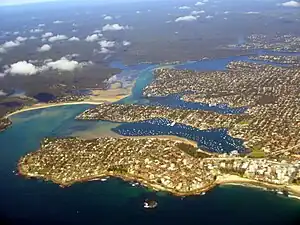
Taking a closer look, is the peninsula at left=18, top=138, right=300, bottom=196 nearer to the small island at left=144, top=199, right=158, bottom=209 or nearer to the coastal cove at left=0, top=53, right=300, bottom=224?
the coastal cove at left=0, top=53, right=300, bottom=224

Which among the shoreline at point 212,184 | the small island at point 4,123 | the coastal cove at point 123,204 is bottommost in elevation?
the small island at point 4,123

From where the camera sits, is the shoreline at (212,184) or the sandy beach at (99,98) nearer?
the shoreline at (212,184)

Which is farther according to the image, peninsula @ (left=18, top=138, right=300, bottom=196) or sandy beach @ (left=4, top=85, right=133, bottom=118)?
sandy beach @ (left=4, top=85, right=133, bottom=118)

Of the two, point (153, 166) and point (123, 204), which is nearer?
point (123, 204)

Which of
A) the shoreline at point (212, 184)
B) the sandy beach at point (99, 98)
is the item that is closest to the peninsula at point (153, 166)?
the shoreline at point (212, 184)

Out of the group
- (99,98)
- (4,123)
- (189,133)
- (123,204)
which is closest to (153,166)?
(123,204)

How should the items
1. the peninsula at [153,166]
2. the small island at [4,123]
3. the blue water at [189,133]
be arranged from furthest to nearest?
the small island at [4,123] → the blue water at [189,133] → the peninsula at [153,166]

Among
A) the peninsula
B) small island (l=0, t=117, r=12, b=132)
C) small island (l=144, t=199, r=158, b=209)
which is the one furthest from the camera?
small island (l=0, t=117, r=12, b=132)

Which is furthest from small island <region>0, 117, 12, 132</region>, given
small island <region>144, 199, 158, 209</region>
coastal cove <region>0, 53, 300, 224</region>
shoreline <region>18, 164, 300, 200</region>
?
small island <region>144, 199, 158, 209</region>

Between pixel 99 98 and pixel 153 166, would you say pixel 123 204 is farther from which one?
pixel 99 98

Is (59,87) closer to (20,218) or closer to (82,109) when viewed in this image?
(82,109)

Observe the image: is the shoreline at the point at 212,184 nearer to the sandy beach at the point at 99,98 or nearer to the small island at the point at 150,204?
the small island at the point at 150,204

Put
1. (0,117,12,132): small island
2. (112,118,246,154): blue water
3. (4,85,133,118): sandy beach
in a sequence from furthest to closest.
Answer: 1. (4,85,133,118): sandy beach
2. (0,117,12,132): small island
3. (112,118,246,154): blue water
